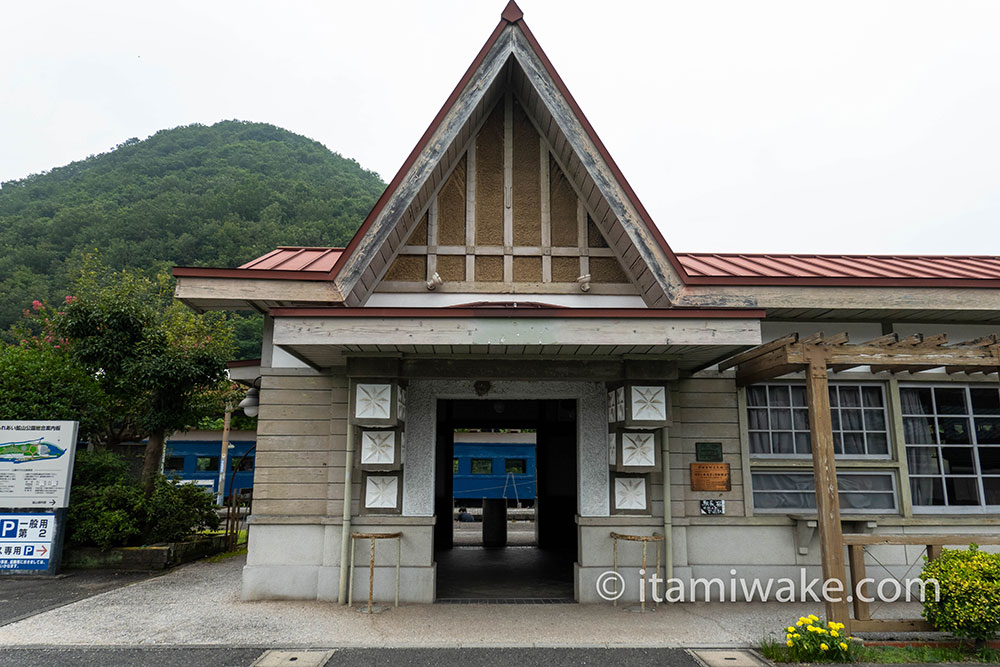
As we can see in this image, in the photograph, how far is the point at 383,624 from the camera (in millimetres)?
6051

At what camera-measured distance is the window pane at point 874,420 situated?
7762mm

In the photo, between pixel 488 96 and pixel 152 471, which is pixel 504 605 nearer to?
pixel 488 96

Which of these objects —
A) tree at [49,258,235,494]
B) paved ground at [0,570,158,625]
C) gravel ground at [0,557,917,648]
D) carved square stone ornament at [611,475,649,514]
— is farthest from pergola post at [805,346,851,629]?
tree at [49,258,235,494]

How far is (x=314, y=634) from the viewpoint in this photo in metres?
5.66

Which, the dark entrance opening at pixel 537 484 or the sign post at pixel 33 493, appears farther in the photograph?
the dark entrance opening at pixel 537 484

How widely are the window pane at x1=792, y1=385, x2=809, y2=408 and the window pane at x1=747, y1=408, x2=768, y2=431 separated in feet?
1.55

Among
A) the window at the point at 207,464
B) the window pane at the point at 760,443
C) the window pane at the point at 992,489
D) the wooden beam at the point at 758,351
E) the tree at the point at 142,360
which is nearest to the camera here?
the wooden beam at the point at 758,351

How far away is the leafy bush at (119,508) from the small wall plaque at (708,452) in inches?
341

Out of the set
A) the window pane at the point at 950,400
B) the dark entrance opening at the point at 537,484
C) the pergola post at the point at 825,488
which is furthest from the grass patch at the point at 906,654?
the dark entrance opening at the point at 537,484

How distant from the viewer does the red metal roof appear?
720cm

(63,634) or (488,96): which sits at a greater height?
(488,96)

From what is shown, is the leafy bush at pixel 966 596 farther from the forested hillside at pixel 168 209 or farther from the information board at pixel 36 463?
the forested hillside at pixel 168 209

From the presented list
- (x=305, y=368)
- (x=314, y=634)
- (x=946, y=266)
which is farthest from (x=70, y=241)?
(x=946, y=266)

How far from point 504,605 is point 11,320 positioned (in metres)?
30.1
